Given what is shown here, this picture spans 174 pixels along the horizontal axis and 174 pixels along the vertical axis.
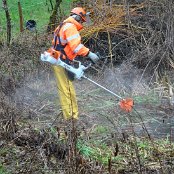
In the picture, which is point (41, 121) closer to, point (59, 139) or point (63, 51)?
point (63, 51)

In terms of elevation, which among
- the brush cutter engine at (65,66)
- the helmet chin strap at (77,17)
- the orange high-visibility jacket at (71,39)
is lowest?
the brush cutter engine at (65,66)

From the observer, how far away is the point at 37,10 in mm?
18859

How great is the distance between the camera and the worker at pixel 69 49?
8117mm

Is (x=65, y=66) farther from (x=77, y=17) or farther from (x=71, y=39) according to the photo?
(x=77, y=17)

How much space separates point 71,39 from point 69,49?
23 centimetres

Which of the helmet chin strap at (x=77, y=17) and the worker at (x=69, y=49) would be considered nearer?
the worker at (x=69, y=49)

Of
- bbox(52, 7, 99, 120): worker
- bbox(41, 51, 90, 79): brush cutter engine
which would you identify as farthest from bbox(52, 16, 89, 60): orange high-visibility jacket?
bbox(41, 51, 90, 79): brush cutter engine

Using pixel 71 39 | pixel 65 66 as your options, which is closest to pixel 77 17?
pixel 71 39

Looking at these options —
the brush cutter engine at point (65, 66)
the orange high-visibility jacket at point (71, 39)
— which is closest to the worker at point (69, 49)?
the orange high-visibility jacket at point (71, 39)

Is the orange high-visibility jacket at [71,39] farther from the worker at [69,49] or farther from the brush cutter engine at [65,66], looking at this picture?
the brush cutter engine at [65,66]

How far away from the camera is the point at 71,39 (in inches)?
319

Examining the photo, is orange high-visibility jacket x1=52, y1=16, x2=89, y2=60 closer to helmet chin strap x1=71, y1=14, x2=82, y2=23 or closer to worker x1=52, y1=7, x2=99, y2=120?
worker x1=52, y1=7, x2=99, y2=120

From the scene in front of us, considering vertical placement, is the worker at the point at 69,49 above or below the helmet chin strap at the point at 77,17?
below

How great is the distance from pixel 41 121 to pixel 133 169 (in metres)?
3.31
